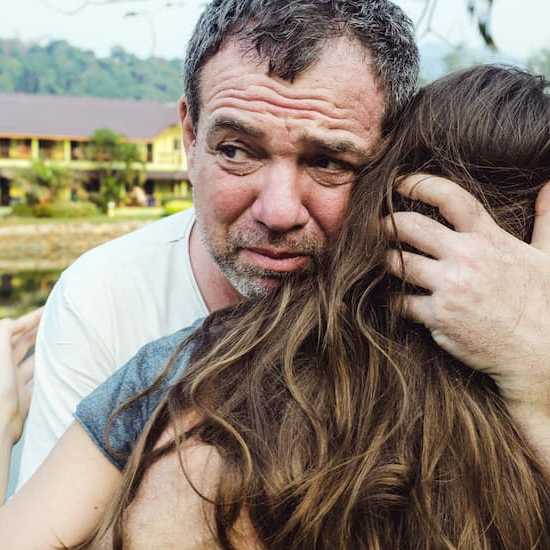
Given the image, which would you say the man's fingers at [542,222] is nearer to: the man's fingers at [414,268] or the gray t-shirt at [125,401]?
the man's fingers at [414,268]

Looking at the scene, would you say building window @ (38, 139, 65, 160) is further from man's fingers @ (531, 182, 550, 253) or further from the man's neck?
man's fingers @ (531, 182, 550, 253)

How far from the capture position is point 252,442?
1.11 metres

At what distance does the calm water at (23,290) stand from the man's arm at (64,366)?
14069 mm

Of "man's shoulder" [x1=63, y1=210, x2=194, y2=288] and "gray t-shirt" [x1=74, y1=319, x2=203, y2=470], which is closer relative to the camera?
"gray t-shirt" [x1=74, y1=319, x2=203, y2=470]

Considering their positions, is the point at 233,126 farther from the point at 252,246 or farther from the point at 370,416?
the point at 370,416

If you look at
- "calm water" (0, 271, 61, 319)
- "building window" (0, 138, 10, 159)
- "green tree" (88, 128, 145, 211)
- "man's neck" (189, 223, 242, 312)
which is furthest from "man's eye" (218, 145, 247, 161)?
"building window" (0, 138, 10, 159)

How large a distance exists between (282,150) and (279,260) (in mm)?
244

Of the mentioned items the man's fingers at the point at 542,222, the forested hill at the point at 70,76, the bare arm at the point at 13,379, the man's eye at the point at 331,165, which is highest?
the man's fingers at the point at 542,222

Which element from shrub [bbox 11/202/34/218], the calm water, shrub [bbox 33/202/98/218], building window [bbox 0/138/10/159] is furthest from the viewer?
building window [bbox 0/138/10/159]

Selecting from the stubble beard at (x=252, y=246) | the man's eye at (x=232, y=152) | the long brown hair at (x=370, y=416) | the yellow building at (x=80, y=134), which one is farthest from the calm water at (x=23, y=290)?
the long brown hair at (x=370, y=416)

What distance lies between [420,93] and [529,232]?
40cm

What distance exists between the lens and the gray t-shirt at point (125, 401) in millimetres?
1201

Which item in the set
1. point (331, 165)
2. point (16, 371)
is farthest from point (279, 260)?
point (16, 371)

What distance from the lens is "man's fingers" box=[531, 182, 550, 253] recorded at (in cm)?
125
